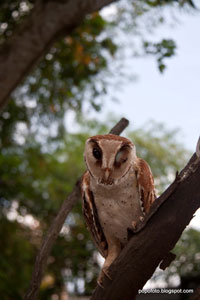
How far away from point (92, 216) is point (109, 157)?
349 mm

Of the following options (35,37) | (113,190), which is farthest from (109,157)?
(35,37)

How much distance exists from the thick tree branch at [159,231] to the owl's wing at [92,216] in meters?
0.37

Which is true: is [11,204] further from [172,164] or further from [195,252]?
[195,252]

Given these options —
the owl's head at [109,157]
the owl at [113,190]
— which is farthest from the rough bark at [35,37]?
the owl's head at [109,157]

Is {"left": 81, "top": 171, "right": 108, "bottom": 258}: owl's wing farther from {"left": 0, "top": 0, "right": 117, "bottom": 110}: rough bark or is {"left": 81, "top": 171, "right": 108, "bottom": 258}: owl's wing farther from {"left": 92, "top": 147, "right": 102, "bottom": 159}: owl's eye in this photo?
{"left": 0, "top": 0, "right": 117, "bottom": 110}: rough bark

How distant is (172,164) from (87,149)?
2.30 metres

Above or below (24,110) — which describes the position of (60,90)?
below

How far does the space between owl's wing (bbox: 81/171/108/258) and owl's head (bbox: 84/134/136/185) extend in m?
0.16

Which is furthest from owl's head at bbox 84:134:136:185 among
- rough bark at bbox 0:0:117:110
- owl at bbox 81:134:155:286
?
rough bark at bbox 0:0:117:110

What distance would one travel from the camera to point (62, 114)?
3943 mm

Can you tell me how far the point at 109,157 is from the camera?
1.02 m

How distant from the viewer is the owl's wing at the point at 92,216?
128 cm

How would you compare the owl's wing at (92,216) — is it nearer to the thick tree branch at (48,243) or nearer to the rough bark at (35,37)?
the thick tree branch at (48,243)

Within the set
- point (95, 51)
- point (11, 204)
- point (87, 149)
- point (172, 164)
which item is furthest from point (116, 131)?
point (11, 204)
